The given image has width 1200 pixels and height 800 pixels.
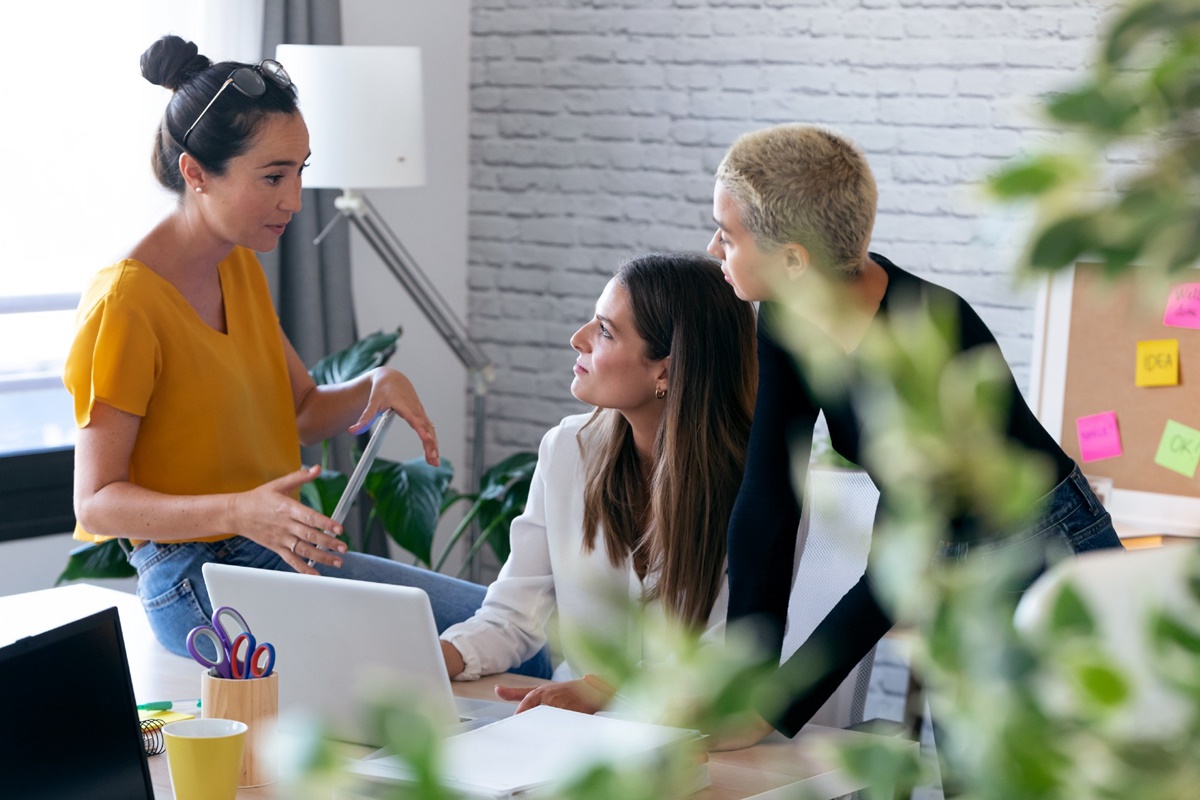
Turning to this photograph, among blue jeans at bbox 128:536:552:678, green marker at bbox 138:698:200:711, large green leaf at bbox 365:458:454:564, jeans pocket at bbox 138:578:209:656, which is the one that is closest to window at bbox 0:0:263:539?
large green leaf at bbox 365:458:454:564

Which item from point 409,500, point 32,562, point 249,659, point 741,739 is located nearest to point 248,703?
point 249,659

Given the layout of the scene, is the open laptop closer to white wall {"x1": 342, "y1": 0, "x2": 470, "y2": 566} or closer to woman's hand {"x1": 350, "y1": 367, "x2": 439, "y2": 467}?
woman's hand {"x1": 350, "y1": 367, "x2": 439, "y2": 467}

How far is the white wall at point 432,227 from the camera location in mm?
4309

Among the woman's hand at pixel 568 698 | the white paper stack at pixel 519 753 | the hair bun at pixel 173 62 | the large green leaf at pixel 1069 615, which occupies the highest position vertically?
the hair bun at pixel 173 62

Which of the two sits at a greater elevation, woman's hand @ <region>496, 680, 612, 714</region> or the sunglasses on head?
the sunglasses on head

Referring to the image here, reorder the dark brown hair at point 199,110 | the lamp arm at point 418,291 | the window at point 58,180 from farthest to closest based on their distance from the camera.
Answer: the lamp arm at point 418,291
the window at point 58,180
the dark brown hair at point 199,110

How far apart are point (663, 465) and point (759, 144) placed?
49 centimetres

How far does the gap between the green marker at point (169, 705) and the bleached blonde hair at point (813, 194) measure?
0.95 metres

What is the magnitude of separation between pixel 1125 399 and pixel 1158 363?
0.34 feet

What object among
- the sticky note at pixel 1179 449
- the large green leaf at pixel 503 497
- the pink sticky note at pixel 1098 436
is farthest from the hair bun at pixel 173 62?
the sticky note at pixel 1179 449

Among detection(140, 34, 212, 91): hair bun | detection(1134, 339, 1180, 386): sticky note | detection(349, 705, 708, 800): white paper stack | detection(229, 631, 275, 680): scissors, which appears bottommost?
detection(349, 705, 708, 800): white paper stack

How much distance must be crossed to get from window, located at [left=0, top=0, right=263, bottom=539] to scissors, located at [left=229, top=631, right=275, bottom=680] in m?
2.19

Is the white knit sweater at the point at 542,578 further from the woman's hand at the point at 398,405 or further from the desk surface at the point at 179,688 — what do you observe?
the woman's hand at the point at 398,405

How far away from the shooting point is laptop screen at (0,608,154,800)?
43.8 inches
